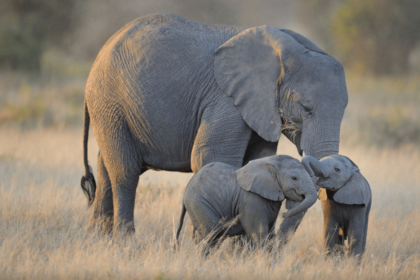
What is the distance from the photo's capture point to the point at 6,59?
19922mm

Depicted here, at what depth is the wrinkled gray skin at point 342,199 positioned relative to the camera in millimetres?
4676

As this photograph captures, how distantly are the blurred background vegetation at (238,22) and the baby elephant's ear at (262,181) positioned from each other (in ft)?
29.5

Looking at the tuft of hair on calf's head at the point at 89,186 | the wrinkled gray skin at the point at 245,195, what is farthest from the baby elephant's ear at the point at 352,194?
the tuft of hair on calf's head at the point at 89,186

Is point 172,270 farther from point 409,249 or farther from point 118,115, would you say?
point 409,249

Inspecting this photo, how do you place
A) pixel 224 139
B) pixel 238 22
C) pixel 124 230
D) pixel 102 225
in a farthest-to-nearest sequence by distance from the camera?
pixel 238 22, pixel 102 225, pixel 124 230, pixel 224 139

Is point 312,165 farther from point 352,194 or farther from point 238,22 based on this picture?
point 238,22

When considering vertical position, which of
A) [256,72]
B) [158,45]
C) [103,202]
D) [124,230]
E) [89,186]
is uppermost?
[158,45]

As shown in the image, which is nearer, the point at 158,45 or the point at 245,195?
the point at 245,195

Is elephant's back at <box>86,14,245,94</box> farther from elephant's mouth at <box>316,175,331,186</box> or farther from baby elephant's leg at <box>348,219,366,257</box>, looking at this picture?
baby elephant's leg at <box>348,219,366,257</box>

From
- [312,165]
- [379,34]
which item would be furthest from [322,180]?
[379,34]

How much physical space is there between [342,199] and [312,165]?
416 mm

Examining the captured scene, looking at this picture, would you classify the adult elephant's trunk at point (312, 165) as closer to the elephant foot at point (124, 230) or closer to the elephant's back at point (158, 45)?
the elephant's back at point (158, 45)

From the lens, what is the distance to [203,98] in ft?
18.1

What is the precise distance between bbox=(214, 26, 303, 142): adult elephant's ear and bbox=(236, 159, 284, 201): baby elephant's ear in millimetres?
525
